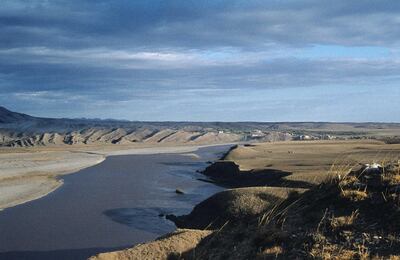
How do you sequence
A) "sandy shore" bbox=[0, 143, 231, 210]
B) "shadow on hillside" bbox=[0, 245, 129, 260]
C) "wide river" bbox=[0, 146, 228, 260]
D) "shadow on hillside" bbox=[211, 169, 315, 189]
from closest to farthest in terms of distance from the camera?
"shadow on hillside" bbox=[0, 245, 129, 260] < "wide river" bbox=[0, 146, 228, 260] < "sandy shore" bbox=[0, 143, 231, 210] < "shadow on hillside" bbox=[211, 169, 315, 189]

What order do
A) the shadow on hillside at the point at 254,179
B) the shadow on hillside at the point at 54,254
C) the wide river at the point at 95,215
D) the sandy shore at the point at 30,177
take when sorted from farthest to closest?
1. the shadow on hillside at the point at 254,179
2. the sandy shore at the point at 30,177
3. the wide river at the point at 95,215
4. the shadow on hillside at the point at 54,254

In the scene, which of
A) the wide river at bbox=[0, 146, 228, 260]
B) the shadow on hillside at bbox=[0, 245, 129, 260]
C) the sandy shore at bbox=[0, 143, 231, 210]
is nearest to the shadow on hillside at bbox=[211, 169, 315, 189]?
the wide river at bbox=[0, 146, 228, 260]

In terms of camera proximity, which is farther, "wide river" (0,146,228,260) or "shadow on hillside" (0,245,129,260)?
"wide river" (0,146,228,260)

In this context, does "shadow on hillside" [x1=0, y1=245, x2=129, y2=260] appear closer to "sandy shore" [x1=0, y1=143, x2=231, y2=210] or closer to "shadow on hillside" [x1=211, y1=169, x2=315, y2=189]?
"sandy shore" [x1=0, y1=143, x2=231, y2=210]

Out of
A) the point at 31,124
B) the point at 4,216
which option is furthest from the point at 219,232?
the point at 31,124

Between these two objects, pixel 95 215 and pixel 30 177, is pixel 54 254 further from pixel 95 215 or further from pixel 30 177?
pixel 30 177

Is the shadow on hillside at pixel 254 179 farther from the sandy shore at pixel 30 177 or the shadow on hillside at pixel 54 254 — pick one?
the shadow on hillside at pixel 54 254

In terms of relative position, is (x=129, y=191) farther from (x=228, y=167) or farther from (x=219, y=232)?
(x=219, y=232)

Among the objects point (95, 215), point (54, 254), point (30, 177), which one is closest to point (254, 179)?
point (95, 215)

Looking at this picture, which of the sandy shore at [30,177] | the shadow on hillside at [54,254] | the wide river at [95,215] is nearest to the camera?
the shadow on hillside at [54,254]

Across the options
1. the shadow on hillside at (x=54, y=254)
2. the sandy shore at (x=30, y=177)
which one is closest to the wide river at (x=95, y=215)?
the shadow on hillside at (x=54, y=254)
